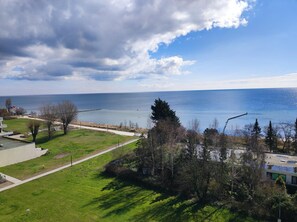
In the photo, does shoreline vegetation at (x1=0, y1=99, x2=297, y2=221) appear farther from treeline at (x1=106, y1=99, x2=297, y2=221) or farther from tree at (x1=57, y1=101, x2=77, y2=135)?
tree at (x1=57, y1=101, x2=77, y2=135)

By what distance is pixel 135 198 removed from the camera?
65.9ft

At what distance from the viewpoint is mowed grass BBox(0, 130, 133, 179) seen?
27.7 m

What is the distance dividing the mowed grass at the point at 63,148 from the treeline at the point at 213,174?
837 cm

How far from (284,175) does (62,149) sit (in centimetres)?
2981

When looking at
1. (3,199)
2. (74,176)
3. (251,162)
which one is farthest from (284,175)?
(3,199)

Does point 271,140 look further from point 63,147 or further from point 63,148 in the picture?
point 63,147

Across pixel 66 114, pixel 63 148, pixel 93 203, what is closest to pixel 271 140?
pixel 93 203

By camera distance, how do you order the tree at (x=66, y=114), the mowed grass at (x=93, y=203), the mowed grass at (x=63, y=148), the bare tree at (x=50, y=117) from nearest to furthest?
the mowed grass at (x=93, y=203)
the mowed grass at (x=63, y=148)
the bare tree at (x=50, y=117)
the tree at (x=66, y=114)

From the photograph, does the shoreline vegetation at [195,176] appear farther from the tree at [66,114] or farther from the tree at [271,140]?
the tree at [66,114]

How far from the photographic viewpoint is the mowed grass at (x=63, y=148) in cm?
2770

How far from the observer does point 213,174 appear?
64.2 feet

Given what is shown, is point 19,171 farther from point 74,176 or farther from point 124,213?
point 124,213

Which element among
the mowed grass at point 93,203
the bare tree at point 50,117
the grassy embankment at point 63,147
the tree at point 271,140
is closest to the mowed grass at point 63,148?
the grassy embankment at point 63,147

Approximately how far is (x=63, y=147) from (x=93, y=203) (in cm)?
2052
